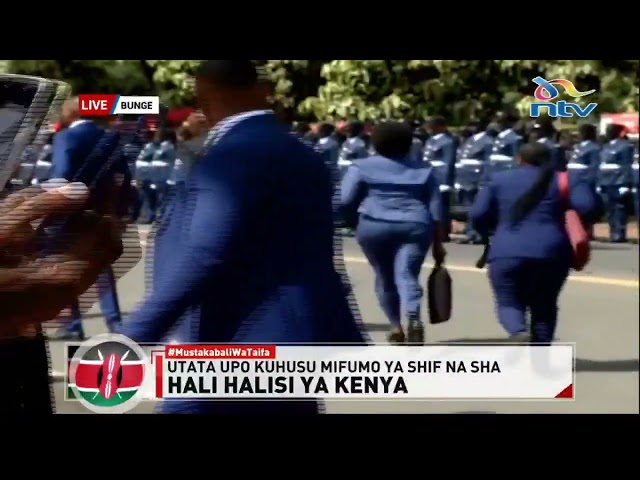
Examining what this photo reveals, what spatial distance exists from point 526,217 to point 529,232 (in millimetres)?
71

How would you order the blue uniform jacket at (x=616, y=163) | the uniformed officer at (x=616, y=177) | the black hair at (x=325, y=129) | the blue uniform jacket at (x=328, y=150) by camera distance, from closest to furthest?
the blue uniform jacket at (x=328, y=150), the black hair at (x=325, y=129), the blue uniform jacket at (x=616, y=163), the uniformed officer at (x=616, y=177)

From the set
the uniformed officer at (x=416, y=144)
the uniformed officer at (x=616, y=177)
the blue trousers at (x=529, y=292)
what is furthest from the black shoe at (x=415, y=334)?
the uniformed officer at (x=616, y=177)

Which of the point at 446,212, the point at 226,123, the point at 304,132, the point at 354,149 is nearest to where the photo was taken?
the point at 226,123

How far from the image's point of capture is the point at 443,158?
5.35m

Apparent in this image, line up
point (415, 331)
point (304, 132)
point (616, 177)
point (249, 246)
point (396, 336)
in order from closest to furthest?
point (249, 246) < point (304, 132) < point (396, 336) < point (415, 331) < point (616, 177)

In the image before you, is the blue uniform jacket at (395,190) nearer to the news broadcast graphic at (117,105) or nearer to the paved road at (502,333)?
the paved road at (502,333)

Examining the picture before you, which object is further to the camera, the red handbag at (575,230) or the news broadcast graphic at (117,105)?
the red handbag at (575,230)

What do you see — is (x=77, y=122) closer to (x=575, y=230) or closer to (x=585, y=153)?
(x=575, y=230)

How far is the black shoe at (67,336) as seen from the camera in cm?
472

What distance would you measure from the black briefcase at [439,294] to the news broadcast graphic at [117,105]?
4.81 feet

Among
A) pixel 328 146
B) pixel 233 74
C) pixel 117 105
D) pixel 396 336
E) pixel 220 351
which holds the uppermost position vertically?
pixel 233 74

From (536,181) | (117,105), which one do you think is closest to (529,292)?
(536,181)

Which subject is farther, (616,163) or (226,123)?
(616,163)
